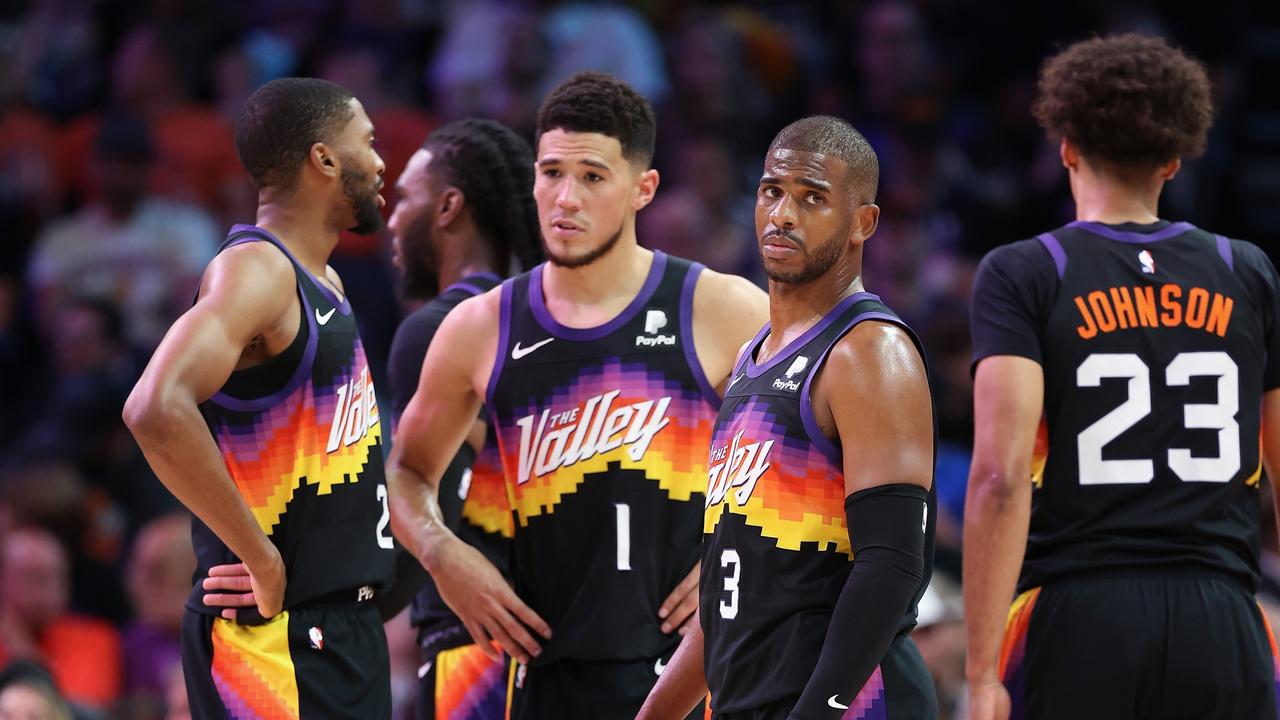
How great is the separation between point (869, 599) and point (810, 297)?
828 millimetres

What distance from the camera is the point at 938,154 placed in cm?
1251

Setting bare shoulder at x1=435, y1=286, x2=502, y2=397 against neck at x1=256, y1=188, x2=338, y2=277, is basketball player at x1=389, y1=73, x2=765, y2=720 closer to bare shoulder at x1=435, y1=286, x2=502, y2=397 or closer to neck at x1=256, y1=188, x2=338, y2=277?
bare shoulder at x1=435, y1=286, x2=502, y2=397

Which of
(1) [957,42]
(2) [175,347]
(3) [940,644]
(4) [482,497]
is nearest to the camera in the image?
(2) [175,347]

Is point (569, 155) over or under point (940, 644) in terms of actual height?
over

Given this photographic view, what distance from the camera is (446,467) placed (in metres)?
5.61

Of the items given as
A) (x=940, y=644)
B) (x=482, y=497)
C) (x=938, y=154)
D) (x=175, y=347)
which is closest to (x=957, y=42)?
(x=938, y=154)

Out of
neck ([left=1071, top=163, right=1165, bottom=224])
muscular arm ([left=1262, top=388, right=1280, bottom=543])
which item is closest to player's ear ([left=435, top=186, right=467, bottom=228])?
neck ([left=1071, top=163, right=1165, bottom=224])

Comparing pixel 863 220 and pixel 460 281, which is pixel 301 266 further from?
pixel 863 220

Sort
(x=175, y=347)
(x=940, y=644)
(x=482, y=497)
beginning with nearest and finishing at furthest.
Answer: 1. (x=175, y=347)
2. (x=482, y=497)
3. (x=940, y=644)

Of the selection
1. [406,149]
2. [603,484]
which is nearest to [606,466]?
[603,484]

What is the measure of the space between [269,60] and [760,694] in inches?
371

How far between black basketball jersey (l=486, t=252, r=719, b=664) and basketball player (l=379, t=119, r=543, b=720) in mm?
528

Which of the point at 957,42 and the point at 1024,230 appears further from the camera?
the point at 957,42

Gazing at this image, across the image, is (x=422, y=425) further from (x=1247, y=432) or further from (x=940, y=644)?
(x=940, y=644)
